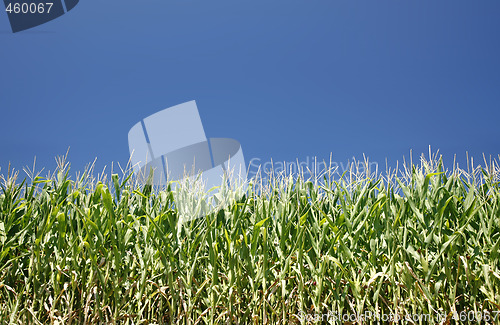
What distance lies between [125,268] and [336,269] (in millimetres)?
1672

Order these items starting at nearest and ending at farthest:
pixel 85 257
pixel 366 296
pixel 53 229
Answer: pixel 366 296
pixel 85 257
pixel 53 229

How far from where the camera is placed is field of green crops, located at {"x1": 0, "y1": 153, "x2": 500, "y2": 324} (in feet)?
8.60

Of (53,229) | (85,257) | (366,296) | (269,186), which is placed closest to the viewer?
(366,296)

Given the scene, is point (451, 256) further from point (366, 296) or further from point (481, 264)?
point (366, 296)

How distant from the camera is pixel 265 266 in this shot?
8.75ft

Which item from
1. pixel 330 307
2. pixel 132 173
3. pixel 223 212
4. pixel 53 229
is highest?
pixel 132 173

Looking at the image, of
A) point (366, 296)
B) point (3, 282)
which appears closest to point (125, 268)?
point (3, 282)

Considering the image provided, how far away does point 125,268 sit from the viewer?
109 inches

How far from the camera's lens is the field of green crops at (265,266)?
8.60ft

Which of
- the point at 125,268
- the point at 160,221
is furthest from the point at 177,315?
the point at 160,221

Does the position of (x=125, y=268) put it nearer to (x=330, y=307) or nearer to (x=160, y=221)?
(x=160, y=221)

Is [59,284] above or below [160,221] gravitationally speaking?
below

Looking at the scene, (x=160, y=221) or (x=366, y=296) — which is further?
(x=160, y=221)

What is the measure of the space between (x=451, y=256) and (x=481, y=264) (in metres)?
0.27
